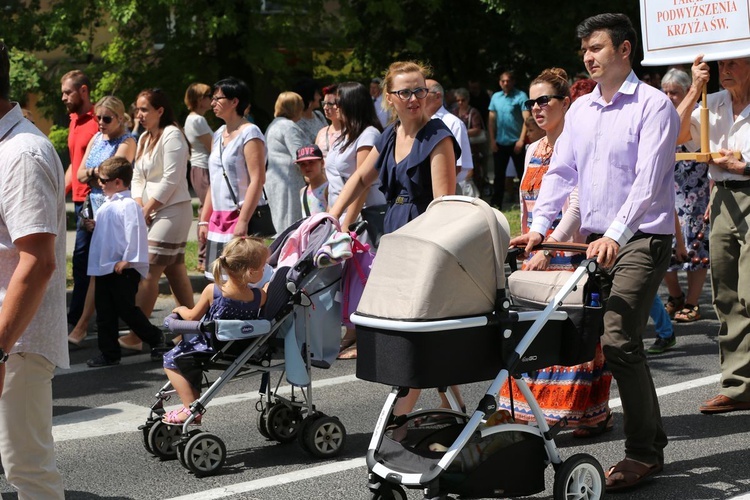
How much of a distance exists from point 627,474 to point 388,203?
199 cm

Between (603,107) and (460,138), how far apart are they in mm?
3478

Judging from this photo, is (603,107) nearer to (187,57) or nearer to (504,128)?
(504,128)

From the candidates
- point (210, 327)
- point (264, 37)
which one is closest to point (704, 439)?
point (210, 327)

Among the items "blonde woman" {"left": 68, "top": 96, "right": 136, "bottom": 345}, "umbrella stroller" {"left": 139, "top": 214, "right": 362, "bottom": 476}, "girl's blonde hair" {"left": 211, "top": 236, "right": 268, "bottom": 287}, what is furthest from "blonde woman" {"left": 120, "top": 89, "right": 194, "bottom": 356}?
"girl's blonde hair" {"left": 211, "top": 236, "right": 268, "bottom": 287}

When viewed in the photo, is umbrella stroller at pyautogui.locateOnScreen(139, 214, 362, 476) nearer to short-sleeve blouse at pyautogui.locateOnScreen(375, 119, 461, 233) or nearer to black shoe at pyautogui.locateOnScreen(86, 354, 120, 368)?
short-sleeve blouse at pyautogui.locateOnScreen(375, 119, 461, 233)

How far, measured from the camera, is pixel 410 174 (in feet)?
20.1

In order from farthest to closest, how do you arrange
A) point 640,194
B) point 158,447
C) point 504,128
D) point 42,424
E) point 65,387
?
point 504,128, point 65,387, point 158,447, point 640,194, point 42,424

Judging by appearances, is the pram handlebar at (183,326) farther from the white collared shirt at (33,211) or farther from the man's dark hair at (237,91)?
the man's dark hair at (237,91)

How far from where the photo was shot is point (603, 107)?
5.37m

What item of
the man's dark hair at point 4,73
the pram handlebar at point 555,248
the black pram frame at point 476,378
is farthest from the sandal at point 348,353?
the man's dark hair at point 4,73

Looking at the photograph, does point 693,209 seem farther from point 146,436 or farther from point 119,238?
point 146,436

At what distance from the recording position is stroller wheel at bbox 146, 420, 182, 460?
5.96m

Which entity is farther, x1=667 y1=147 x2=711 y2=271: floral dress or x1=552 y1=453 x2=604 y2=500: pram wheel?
x1=667 y1=147 x2=711 y2=271: floral dress

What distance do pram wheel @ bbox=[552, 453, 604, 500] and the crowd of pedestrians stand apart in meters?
0.37
